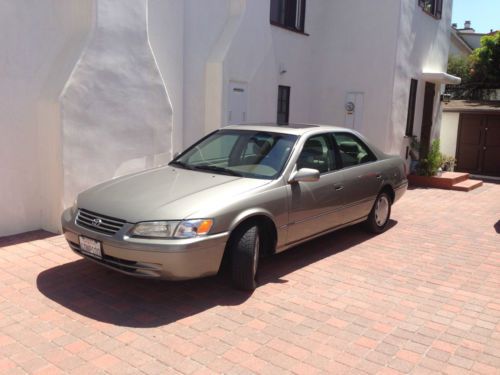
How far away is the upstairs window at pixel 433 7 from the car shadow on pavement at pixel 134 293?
9.77 metres

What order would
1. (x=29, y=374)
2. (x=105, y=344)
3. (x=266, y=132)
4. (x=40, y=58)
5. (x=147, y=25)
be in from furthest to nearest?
1. (x=147, y=25)
2. (x=40, y=58)
3. (x=266, y=132)
4. (x=105, y=344)
5. (x=29, y=374)

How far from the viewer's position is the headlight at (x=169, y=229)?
13.1ft

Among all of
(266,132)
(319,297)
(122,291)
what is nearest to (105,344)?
(122,291)

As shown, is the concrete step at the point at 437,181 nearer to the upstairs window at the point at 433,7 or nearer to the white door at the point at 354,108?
the white door at the point at 354,108

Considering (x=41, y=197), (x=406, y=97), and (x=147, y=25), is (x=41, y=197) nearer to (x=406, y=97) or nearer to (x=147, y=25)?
(x=147, y=25)

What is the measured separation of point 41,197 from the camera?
6270 mm

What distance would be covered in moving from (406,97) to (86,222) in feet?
31.6

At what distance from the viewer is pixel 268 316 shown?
13.5ft

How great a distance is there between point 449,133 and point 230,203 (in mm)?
14330

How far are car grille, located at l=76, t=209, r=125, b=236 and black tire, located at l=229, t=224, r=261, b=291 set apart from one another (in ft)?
3.41

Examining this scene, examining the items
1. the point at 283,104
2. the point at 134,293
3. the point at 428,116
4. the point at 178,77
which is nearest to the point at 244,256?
the point at 134,293

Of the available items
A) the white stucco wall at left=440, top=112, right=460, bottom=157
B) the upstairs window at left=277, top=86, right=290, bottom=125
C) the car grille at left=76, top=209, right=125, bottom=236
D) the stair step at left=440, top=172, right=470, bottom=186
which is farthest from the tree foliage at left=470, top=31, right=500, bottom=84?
the car grille at left=76, top=209, right=125, bottom=236

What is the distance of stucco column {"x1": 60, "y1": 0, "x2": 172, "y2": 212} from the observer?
6.04 meters

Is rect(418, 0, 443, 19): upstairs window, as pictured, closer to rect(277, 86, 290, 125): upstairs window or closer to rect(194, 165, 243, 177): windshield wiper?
rect(277, 86, 290, 125): upstairs window
